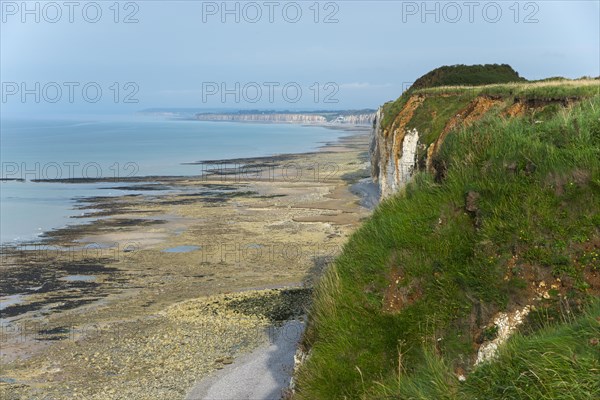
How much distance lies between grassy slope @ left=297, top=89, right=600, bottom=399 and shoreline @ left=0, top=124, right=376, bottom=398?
451 inches

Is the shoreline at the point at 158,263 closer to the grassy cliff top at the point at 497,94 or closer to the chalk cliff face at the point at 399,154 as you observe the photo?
the chalk cliff face at the point at 399,154

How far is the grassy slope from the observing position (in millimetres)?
8805

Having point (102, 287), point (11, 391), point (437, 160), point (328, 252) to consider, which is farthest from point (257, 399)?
point (328, 252)

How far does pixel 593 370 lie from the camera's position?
5645mm

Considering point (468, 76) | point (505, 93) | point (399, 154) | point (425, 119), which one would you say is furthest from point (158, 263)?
point (468, 76)

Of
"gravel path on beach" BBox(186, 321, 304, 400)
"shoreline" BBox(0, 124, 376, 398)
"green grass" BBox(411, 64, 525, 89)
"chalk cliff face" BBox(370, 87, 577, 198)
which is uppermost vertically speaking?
"green grass" BBox(411, 64, 525, 89)

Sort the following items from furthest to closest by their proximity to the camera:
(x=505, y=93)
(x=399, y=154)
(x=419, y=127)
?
(x=399, y=154) → (x=419, y=127) → (x=505, y=93)

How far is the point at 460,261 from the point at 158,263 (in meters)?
28.3

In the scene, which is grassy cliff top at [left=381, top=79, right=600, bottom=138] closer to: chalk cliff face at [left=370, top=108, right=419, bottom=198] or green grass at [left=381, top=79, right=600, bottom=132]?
green grass at [left=381, top=79, right=600, bottom=132]

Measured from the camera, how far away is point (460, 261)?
9.73m

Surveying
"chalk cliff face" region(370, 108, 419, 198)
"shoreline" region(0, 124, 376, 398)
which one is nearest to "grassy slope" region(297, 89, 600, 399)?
"shoreline" region(0, 124, 376, 398)

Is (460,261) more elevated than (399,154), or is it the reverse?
(399,154)

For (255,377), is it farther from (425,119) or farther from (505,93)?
(425,119)

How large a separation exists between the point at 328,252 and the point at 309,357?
2849 centimetres
